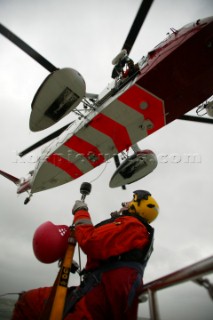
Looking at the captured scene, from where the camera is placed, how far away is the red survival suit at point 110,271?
2.00 metres

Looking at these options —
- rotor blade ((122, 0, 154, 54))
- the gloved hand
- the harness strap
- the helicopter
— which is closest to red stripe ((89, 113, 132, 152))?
the helicopter

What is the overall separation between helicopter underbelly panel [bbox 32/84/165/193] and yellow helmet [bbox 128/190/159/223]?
3.24 m

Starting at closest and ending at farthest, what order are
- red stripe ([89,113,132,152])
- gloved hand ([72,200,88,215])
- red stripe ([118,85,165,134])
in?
gloved hand ([72,200,88,215]) < red stripe ([118,85,165,134]) < red stripe ([89,113,132,152])

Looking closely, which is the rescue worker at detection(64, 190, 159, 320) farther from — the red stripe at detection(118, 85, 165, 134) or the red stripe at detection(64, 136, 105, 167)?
the red stripe at detection(64, 136, 105, 167)

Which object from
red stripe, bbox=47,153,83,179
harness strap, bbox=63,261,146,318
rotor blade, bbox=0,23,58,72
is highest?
rotor blade, bbox=0,23,58,72

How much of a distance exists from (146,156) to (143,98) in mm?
2264

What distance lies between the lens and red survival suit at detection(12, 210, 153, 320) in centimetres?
200

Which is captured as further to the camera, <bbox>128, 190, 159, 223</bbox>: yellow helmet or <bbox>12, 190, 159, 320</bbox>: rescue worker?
<bbox>128, 190, 159, 223</bbox>: yellow helmet

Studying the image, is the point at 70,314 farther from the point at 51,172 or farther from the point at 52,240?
the point at 51,172

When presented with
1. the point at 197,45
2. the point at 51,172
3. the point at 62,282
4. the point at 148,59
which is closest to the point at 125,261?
the point at 62,282

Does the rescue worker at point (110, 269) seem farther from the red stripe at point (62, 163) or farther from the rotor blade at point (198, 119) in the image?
the rotor blade at point (198, 119)

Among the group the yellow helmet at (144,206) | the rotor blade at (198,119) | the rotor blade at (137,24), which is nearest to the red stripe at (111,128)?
the rotor blade at (137,24)

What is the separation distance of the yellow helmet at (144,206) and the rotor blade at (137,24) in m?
3.82

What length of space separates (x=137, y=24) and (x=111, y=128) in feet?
8.24
